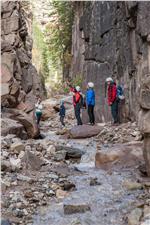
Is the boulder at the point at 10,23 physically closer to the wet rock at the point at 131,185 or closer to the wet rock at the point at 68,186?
the wet rock at the point at 68,186

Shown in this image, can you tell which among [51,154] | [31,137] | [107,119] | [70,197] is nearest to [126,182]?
[70,197]

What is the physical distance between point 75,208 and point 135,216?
1334 millimetres

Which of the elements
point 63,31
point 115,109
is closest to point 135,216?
point 115,109

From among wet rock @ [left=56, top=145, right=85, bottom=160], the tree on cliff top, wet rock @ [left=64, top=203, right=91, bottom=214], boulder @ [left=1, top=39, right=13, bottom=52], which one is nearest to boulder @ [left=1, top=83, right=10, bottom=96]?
boulder @ [left=1, top=39, right=13, bottom=52]

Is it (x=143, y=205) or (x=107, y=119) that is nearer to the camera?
(x=143, y=205)

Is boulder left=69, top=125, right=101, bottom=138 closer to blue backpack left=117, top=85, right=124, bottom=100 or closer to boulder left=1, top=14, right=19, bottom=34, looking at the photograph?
blue backpack left=117, top=85, right=124, bottom=100

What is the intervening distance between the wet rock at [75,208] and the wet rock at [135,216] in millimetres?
1031

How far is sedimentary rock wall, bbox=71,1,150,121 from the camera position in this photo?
16.1m

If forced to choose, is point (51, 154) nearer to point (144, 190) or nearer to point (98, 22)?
point (144, 190)

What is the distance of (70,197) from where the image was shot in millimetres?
8602

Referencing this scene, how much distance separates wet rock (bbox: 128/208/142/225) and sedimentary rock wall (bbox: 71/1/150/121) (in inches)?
347

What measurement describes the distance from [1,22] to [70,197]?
16.3 metres

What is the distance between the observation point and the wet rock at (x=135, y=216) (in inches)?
259

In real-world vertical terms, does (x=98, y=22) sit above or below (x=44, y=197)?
above
